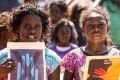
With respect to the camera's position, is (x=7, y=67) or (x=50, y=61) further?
(x=50, y=61)

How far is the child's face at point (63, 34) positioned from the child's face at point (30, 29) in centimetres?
320

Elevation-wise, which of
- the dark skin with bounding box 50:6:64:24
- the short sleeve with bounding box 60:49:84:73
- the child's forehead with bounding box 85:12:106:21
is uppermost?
the child's forehead with bounding box 85:12:106:21

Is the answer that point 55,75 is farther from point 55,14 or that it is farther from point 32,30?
point 55,14

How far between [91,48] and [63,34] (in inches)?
128

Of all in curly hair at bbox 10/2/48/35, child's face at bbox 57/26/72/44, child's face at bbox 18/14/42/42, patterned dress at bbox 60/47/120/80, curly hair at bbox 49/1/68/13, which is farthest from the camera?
curly hair at bbox 49/1/68/13

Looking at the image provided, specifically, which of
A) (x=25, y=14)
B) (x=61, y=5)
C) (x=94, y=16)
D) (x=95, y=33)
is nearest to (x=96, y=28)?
(x=95, y=33)

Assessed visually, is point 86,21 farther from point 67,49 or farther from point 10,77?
A: point 67,49

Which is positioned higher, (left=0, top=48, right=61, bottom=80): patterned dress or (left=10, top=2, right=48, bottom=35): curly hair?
(left=10, top=2, right=48, bottom=35): curly hair

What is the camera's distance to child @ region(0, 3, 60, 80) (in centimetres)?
475

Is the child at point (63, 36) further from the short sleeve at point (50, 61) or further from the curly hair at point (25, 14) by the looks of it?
the short sleeve at point (50, 61)

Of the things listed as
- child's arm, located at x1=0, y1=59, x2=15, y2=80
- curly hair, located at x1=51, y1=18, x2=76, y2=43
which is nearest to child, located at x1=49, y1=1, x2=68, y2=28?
curly hair, located at x1=51, y1=18, x2=76, y2=43

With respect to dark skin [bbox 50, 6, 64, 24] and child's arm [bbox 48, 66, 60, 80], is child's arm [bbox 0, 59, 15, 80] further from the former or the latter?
dark skin [bbox 50, 6, 64, 24]

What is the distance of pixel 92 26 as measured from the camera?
4.82 metres

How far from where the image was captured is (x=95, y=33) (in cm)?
477
